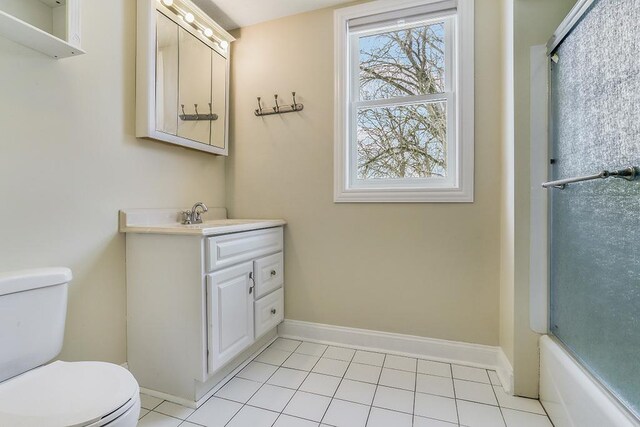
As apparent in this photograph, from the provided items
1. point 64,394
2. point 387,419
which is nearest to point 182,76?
point 64,394

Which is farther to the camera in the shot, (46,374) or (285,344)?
(285,344)

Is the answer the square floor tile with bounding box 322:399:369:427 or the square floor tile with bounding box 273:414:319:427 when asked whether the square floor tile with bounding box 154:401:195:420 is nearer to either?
the square floor tile with bounding box 273:414:319:427

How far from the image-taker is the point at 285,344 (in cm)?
208

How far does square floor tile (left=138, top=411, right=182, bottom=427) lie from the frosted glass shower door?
1.62 meters

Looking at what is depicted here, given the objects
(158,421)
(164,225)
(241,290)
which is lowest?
(158,421)

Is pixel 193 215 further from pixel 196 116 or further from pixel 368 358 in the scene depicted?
pixel 368 358

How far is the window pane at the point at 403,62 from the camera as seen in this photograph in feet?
6.44

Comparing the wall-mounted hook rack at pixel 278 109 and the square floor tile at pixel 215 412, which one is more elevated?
the wall-mounted hook rack at pixel 278 109

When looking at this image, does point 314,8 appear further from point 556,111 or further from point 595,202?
point 595,202

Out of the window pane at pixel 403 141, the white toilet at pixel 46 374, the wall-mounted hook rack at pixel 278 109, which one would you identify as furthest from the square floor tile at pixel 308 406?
the wall-mounted hook rack at pixel 278 109

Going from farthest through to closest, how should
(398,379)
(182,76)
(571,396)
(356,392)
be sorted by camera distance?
(182,76), (398,379), (356,392), (571,396)

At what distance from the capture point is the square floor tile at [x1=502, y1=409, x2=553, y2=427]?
4.27ft

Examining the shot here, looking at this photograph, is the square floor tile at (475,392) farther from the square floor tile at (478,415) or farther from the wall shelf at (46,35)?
the wall shelf at (46,35)

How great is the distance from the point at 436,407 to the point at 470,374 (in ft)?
1.37
